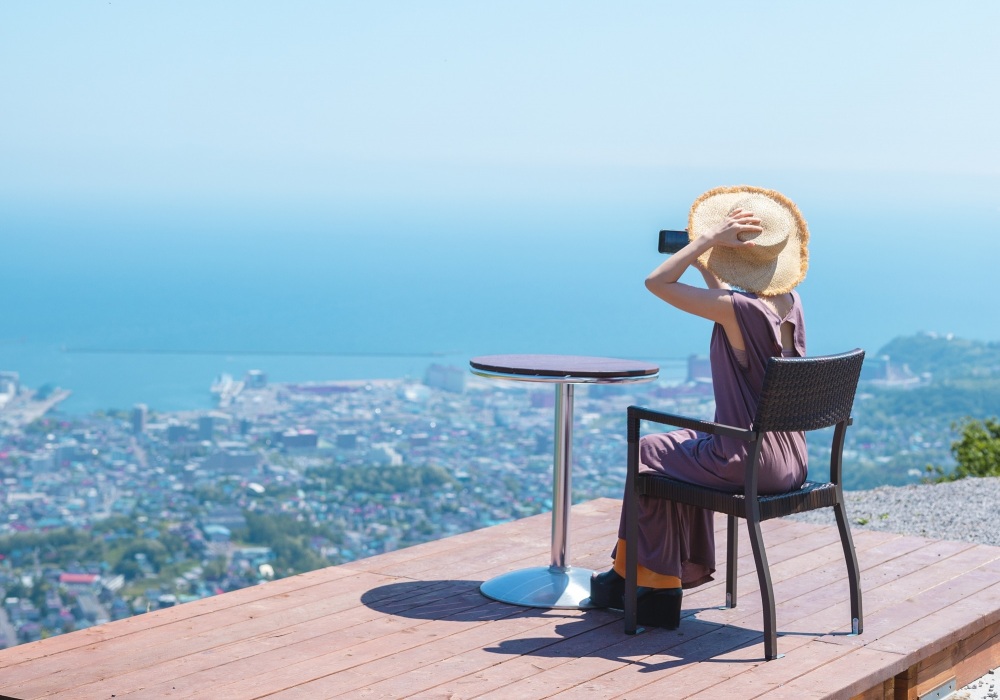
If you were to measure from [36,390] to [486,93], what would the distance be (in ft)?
126

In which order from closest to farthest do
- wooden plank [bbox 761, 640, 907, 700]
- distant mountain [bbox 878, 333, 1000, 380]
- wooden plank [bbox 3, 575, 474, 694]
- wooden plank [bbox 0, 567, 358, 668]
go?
wooden plank [bbox 761, 640, 907, 700]
wooden plank [bbox 3, 575, 474, 694]
wooden plank [bbox 0, 567, 358, 668]
distant mountain [bbox 878, 333, 1000, 380]

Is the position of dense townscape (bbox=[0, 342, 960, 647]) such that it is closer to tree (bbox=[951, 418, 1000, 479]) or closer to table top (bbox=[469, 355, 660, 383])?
tree (bbox=[951, 418, 1000, 479])

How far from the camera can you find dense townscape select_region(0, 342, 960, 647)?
1156 inches

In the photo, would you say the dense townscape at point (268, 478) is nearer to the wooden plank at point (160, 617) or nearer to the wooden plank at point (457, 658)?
the wooden plank at point (160, 617)

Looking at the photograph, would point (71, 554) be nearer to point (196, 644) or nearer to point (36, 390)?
point (36, 390)

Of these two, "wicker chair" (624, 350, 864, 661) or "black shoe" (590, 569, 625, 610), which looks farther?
"black shoe" (590, 569, 625, 610)

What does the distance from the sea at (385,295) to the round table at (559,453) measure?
132 feet

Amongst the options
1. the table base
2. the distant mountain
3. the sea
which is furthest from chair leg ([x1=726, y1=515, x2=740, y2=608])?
the sea

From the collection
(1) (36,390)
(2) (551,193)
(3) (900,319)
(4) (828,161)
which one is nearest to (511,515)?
(1) (36,390)

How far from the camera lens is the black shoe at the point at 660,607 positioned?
11.6 feet

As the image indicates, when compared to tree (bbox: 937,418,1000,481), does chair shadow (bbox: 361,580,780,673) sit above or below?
above

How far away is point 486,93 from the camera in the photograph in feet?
255

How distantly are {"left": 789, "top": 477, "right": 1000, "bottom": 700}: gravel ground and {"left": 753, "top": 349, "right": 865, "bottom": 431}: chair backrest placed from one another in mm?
2436

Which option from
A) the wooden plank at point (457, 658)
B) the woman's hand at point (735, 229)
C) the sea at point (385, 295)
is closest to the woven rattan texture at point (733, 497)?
the wooden plank at point (457, 658)
